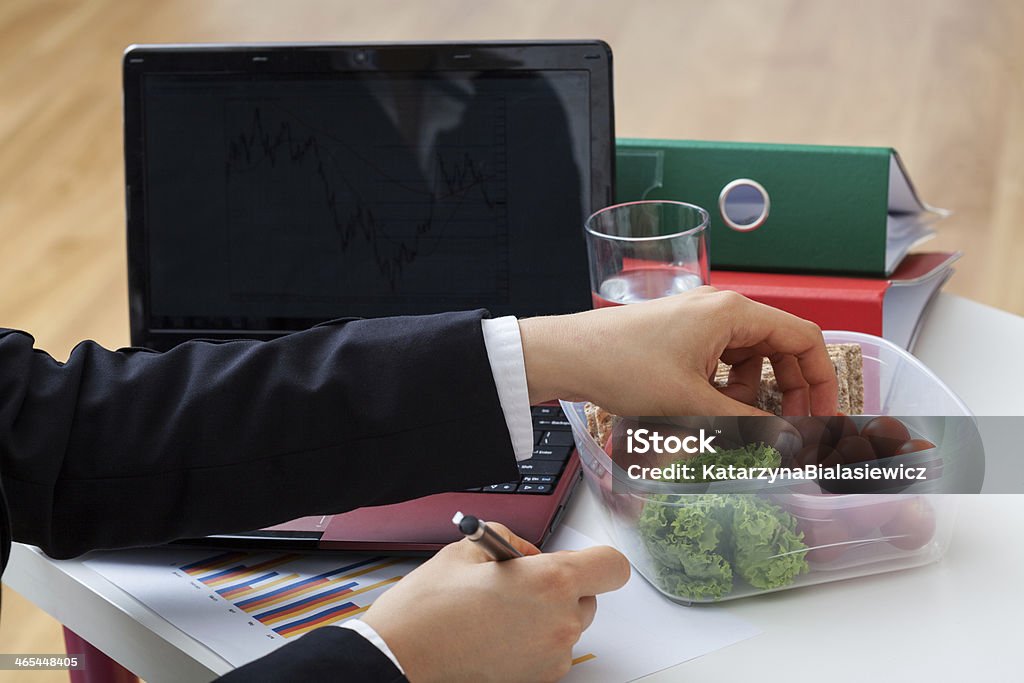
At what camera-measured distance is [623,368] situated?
31.7 inches

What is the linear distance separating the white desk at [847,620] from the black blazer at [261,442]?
64 mm

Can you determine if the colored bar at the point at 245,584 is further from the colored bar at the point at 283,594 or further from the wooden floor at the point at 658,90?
the wooden floor at the point at 658,90

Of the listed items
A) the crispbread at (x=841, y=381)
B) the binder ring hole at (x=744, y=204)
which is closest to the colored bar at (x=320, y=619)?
the crispbread at (x=841, y=381)

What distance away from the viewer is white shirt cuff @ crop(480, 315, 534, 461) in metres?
0.81

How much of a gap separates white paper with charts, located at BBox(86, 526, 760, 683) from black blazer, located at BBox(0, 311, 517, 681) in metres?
0.04

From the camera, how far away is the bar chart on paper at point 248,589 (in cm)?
77

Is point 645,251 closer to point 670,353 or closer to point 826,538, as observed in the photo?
point 670,353

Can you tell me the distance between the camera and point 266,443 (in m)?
0.81

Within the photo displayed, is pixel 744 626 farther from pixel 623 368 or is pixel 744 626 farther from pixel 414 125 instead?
pixel 414 125

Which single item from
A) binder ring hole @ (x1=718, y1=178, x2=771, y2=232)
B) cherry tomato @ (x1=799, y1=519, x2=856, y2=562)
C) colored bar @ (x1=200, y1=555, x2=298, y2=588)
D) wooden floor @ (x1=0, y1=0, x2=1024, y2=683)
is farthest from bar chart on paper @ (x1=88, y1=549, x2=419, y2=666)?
wooden floor @ (x1=0, y1=0, x2=1024, y2=683)

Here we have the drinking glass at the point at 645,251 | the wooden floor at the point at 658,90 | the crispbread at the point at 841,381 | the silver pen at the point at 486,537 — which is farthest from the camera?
the wooden floor at the point at 658,90

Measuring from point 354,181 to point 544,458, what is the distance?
0.35 metres

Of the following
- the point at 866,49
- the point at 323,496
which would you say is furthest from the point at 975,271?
the point at 323,496

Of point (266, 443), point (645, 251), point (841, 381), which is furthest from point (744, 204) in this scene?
point (266, 443)
